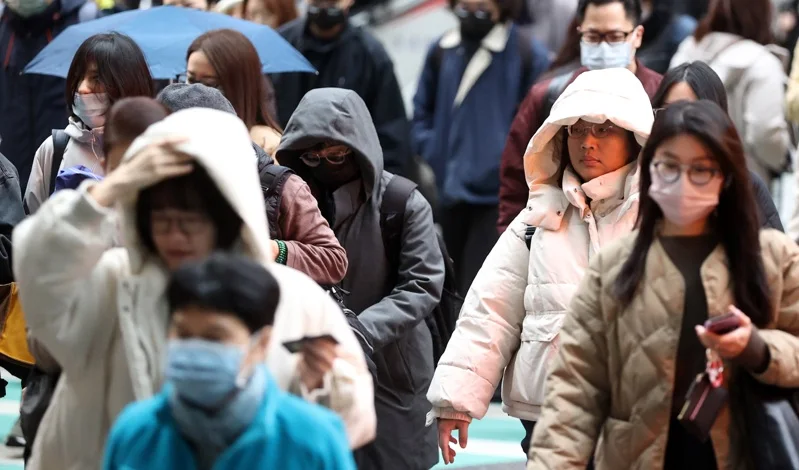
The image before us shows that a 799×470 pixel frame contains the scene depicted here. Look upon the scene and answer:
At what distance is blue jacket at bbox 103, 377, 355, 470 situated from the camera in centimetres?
415

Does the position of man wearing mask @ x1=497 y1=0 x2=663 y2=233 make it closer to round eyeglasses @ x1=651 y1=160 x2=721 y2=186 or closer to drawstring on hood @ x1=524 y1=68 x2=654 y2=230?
drawstring on hood @ x1=524 y1=68 x2=654 y2=230

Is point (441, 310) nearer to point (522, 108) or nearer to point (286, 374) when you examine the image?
point (522, 108)

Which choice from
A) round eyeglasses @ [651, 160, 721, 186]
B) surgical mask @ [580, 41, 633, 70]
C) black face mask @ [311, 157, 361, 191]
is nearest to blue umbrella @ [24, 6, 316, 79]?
surgical mask @ [580, 41, 633, 70]

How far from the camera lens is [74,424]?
4602mm

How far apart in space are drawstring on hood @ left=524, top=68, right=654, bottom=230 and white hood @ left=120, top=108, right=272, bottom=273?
72.8 inches

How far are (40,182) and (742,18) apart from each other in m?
4.85

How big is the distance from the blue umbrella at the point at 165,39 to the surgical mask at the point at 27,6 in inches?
30.6

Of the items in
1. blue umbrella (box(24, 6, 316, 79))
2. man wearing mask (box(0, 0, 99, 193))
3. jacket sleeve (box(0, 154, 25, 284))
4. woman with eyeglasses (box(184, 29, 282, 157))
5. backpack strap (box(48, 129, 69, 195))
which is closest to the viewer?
jacket sleeve (box(0, 154, 25, 284))

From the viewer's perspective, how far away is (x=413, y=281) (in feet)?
22.9

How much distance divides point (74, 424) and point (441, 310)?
117 inches

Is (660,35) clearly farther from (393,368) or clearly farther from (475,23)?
(393,368)

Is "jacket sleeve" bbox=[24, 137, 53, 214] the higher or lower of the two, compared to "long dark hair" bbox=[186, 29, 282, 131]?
lower

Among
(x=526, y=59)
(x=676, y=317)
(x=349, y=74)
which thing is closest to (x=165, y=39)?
(x=349, y=74)

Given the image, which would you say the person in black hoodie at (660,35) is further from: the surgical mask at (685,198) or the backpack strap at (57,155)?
the surgical mask at (685,198)
